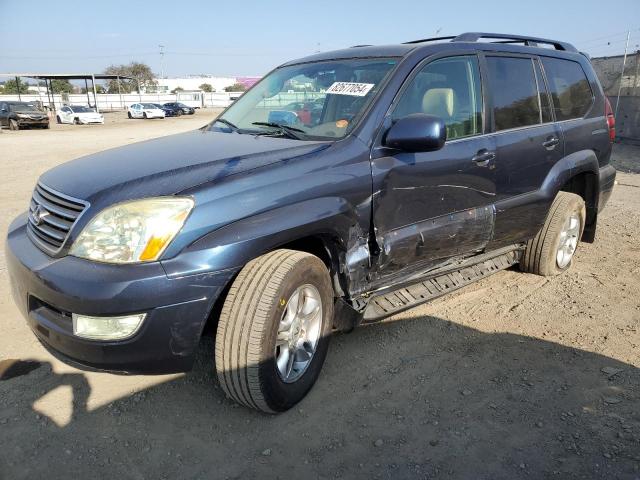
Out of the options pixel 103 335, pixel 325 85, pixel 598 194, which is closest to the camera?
pixel 103 335

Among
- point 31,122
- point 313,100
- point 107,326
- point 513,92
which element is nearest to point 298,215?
point 107,326

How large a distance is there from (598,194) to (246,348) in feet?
13.1

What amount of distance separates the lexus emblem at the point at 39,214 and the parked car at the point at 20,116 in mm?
28500

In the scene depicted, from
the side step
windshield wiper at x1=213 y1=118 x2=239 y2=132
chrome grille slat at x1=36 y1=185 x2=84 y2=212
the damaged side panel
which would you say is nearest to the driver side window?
the damaged side panel

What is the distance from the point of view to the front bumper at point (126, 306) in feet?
7.16

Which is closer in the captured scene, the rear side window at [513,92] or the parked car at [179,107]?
the rear side window at [513,92]

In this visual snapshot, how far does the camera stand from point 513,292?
436 cm

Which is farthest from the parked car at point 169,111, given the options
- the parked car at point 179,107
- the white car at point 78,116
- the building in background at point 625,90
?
the building in background at point 625,90

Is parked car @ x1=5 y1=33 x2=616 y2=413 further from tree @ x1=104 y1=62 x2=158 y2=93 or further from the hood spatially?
tree @ x1=104 y1=62 x2=158 y2=93

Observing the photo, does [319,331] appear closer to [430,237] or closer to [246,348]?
[246,348]

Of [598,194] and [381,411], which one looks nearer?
[381,411]

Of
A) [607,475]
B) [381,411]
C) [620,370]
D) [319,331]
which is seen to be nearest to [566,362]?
[620,370]

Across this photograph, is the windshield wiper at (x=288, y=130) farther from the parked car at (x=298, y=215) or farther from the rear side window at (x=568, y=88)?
the rear side window at (x=568, y=88)

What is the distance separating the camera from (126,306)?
2.18 m
